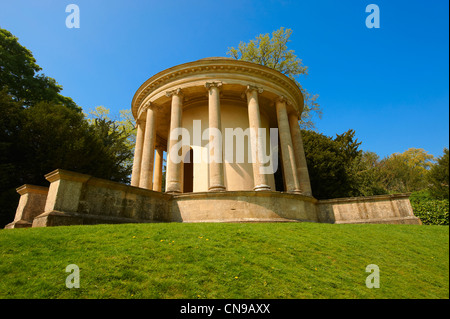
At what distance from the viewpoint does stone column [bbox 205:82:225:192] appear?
1223 cm

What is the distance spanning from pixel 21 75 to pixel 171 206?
69.2ft

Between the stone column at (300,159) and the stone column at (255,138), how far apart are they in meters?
3.96

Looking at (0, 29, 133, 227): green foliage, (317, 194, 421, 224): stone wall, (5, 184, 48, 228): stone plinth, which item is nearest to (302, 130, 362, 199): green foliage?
(317, 194, 421, 224): stone wall

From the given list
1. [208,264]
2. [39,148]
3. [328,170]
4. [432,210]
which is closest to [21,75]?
[39,148]

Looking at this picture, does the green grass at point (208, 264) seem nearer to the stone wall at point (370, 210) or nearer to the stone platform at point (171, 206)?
the stone platform at point (171, 206)

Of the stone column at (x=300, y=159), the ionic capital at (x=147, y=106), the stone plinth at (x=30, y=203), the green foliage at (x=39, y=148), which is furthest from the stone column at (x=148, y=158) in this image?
the stone column at (x=300, y=159)

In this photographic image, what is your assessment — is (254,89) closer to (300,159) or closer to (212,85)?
(212,85)

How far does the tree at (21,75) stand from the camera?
2039cm

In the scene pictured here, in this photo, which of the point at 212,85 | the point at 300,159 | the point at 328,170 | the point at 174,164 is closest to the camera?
the point at 174,164

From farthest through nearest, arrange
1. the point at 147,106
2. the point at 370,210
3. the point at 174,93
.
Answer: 1. the point at 147,106
2. the point at 174,93
3. the point at 370,210

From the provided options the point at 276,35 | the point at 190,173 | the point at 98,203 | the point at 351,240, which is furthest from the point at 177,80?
the point at 276,35

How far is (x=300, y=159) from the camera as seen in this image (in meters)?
16.8

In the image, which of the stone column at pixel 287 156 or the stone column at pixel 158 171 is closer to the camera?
the stone column at pixel 287 156

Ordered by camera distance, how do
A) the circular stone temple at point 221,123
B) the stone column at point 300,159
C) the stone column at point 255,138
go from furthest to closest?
the stone column at point 300,159
the circular stone temple at point 221,123
the stone column at point 255,138
